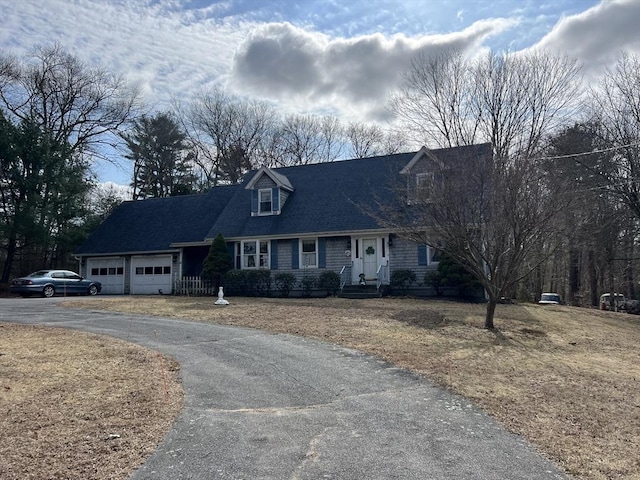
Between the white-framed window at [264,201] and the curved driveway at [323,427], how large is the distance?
53.0 ft

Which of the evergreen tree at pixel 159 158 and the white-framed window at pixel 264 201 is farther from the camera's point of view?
the evergreen tree at pixel 159 158

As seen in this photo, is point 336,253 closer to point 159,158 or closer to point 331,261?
point 331,261

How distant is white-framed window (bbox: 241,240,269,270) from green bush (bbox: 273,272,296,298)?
1455mm

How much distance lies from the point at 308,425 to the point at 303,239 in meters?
18.0

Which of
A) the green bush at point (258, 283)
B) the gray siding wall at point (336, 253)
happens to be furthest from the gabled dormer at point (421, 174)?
the green bush at point (258, 283)

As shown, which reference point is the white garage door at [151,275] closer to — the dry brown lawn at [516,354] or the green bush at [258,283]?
the green bush at [258,283]

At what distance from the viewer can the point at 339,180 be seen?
25344mm

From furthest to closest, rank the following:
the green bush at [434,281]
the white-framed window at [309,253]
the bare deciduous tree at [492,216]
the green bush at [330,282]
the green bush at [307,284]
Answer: the white-framed window at [309,253] → the green bush at [307,284] → the green bush at [330,282] → the green bush at [434,281] → the bare deciduous tree at [492,216]

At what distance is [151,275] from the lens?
2648cm

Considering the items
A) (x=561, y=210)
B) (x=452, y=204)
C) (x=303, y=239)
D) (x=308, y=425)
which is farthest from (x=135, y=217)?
(x=308, y=425)

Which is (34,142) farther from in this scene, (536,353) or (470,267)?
(536,353)

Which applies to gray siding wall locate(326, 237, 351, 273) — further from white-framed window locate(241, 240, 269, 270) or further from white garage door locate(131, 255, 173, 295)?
white garage door locate(131, 255, 173, 295)

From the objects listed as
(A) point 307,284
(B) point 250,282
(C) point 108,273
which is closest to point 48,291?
(C) point 108,273

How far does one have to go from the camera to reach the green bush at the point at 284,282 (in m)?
22.3
